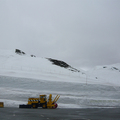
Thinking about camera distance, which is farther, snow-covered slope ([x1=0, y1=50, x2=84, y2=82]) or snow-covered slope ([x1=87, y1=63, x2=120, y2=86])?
snow-covered slope ([x1=87, y1=63, x2=120, y2=86])

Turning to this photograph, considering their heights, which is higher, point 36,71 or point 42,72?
point 36,71

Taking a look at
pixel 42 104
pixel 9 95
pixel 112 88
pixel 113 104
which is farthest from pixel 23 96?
pixel 112 88

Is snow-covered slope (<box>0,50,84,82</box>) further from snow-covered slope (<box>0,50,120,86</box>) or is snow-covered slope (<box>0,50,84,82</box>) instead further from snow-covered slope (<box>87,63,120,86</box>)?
snow-covered slope (<box>87,63,120,86</box>)

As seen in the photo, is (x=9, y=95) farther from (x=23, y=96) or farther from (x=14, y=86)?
(x=14, y=86)

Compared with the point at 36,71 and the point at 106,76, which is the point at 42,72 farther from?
the point at 106,76

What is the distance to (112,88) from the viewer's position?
49156 millimetres

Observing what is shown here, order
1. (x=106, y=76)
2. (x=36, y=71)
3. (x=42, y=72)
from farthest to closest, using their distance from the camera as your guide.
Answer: (x=106, y=76) → (x=36, y=71) → (x=42, y=72)

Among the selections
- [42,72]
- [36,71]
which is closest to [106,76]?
[36,71]

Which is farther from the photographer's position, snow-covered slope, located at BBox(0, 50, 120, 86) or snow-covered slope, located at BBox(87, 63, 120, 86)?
snow-covered slope, located at BBox(87, 63, 120, 86)

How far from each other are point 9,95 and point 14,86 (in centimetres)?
761

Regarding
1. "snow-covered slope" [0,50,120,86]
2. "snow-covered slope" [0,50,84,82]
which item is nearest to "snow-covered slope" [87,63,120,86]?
"snow-covered slope" [0,50,120,86]

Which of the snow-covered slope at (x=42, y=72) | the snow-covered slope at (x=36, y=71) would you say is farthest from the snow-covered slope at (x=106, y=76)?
the snow-covered slope at (x=36, y=71)

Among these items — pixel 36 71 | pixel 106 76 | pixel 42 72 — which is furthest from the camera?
pixel 106 76

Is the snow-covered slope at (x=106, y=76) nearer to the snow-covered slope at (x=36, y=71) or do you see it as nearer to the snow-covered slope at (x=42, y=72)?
the snow-covered slope at (x=42, y=72)
